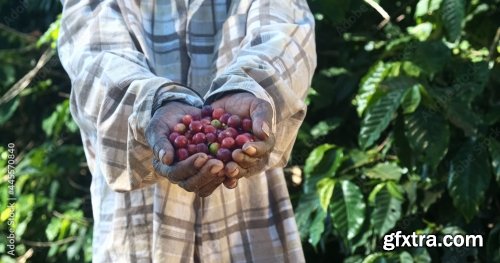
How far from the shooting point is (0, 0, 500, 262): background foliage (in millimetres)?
A: 2846

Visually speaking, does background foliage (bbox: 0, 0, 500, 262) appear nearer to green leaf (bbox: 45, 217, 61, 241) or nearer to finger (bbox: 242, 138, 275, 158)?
green leaf (bbox: 45, 217, 61, 241)

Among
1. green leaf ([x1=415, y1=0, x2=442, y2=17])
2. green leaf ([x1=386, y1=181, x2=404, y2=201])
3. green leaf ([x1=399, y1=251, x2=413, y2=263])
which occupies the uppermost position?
green leaf ([x1=415, y1=0, x2=442, y2=17])

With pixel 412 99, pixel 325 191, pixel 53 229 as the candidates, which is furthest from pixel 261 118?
pixel 53 229

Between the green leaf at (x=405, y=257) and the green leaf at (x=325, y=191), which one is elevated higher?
the green leaf at (x=325, y=191)

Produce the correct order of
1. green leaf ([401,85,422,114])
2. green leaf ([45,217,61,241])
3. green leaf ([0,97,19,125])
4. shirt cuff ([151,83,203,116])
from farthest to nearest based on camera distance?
green leaf ([0,97,19,125]) → green leaf ([45,217,61,241]) → green leaf ([401,85,422,114]) → shirt cuff ([151,83,203,116])

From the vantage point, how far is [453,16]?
287 centimetres

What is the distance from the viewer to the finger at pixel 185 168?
1249 mm

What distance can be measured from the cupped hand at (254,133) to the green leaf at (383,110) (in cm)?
148

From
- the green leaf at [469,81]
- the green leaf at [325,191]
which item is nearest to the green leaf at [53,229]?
the green leaf at [325,191]

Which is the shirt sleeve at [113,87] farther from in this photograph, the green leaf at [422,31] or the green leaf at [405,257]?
the green leaf at [422,31]

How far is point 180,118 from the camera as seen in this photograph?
1.32 m

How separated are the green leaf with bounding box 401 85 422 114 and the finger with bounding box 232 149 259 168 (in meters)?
1.56

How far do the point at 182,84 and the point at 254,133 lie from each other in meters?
0.21

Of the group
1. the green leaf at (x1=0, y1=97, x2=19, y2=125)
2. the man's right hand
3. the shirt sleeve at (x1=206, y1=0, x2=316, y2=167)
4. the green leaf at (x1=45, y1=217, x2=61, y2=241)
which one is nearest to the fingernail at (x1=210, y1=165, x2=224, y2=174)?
the man's right hand
